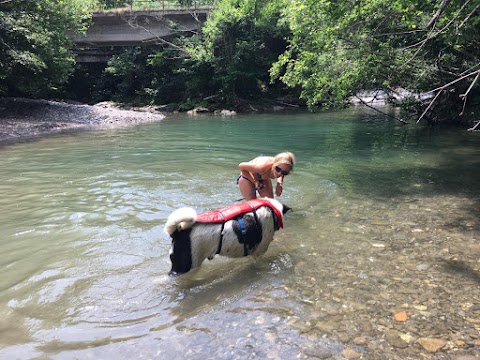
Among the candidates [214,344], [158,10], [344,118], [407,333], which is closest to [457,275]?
[407,333]

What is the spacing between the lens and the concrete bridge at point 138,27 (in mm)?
36500

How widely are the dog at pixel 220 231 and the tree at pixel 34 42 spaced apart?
2006 centimetres

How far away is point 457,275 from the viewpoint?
202 inches

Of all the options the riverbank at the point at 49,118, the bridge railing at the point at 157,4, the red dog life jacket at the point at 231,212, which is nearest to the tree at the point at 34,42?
the riverbank at the point at 49,118

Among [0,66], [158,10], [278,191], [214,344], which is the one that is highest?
[158,10]

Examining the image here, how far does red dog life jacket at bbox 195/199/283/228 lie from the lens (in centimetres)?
470

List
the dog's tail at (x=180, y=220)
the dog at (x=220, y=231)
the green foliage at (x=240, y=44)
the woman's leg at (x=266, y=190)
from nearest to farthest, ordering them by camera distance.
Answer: the dog's tail at (x=180, y=220), the dog at (x=220, y=231), the woman's leg at (x=266, y=190), the green foliage at (x=240, y=44)

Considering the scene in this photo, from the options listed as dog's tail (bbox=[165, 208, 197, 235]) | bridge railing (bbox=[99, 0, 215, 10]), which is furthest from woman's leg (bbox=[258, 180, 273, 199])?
bridge railing (bbox=[99, 0, 215, 10])

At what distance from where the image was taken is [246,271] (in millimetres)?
5398

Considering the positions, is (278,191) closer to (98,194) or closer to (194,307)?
(194,307)

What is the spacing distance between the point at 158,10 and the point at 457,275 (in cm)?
3715

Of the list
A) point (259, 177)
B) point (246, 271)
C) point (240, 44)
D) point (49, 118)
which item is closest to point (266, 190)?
point (259, 177)

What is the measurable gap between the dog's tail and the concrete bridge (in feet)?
113

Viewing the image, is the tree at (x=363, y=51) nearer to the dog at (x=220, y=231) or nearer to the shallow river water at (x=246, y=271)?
the shallow river water at (x=246, y=271)
